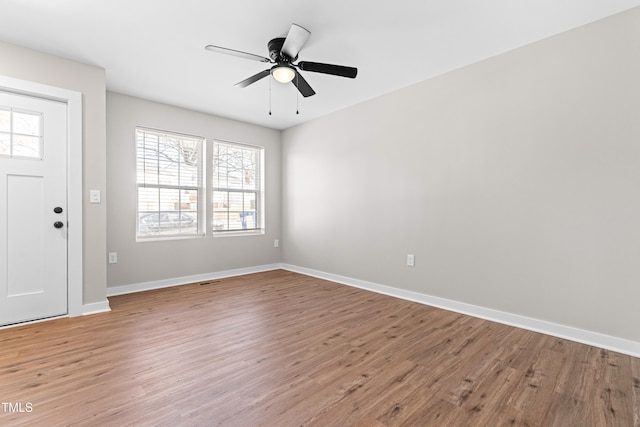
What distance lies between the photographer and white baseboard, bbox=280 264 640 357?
221 centimetres

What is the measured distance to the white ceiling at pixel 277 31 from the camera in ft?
7.01

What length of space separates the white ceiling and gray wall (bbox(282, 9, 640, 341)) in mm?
310

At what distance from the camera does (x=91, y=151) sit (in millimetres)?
3002

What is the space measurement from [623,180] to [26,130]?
509 centimetres

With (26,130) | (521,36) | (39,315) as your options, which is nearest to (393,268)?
(521,36)

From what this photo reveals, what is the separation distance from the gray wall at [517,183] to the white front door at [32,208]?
10.8 feet

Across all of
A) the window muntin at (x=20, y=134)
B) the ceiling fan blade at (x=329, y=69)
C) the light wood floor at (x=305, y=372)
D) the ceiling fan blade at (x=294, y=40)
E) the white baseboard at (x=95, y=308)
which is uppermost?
the ceiling fan blade at (x=294, y=40)

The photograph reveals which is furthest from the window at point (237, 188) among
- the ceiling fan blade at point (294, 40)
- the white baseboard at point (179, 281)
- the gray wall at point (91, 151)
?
the ceiling fan blade at point (294, 40)

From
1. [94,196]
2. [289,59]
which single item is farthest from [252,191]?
[289,59]

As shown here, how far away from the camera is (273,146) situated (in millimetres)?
5262

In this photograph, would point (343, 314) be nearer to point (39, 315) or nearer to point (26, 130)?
point (39, 315)

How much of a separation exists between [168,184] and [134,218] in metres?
0.63

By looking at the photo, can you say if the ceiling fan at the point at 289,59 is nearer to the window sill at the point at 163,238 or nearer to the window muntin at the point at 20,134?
the window muntin at the point at 20,134

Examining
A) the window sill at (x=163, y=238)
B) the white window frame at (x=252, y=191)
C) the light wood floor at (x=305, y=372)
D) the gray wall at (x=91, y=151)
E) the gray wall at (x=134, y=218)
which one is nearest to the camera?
the light wood floor at (x=305, y=372)
